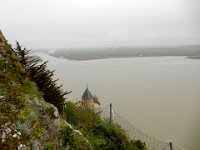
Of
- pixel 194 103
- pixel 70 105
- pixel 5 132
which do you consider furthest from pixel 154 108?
pixel 5 132

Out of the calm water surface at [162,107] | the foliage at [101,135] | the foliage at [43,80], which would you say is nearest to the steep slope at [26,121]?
the foliage at [43,80]

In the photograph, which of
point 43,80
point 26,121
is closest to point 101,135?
point 43,80

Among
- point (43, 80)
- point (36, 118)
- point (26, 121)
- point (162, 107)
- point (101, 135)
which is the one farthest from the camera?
point (162, 107)

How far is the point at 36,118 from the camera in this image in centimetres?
705

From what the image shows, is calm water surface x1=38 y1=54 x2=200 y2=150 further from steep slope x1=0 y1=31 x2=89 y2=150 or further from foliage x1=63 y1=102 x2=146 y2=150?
steep slope x1=0 y1=31 x2=89 y2=150

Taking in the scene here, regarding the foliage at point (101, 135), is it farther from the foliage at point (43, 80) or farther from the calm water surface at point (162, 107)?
the calm water surface at point (162, 107)

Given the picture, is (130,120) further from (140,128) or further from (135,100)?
(135,100)

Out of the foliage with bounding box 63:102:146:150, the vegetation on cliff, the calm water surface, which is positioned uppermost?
the vegetation on cliff

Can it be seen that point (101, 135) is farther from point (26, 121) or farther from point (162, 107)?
point (162, 107)

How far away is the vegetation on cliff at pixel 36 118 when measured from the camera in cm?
612

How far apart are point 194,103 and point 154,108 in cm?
354

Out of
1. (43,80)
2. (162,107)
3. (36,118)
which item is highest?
(43,80)

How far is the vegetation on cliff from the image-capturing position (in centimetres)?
612

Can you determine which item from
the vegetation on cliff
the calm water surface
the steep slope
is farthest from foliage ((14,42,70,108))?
the calm water surface
